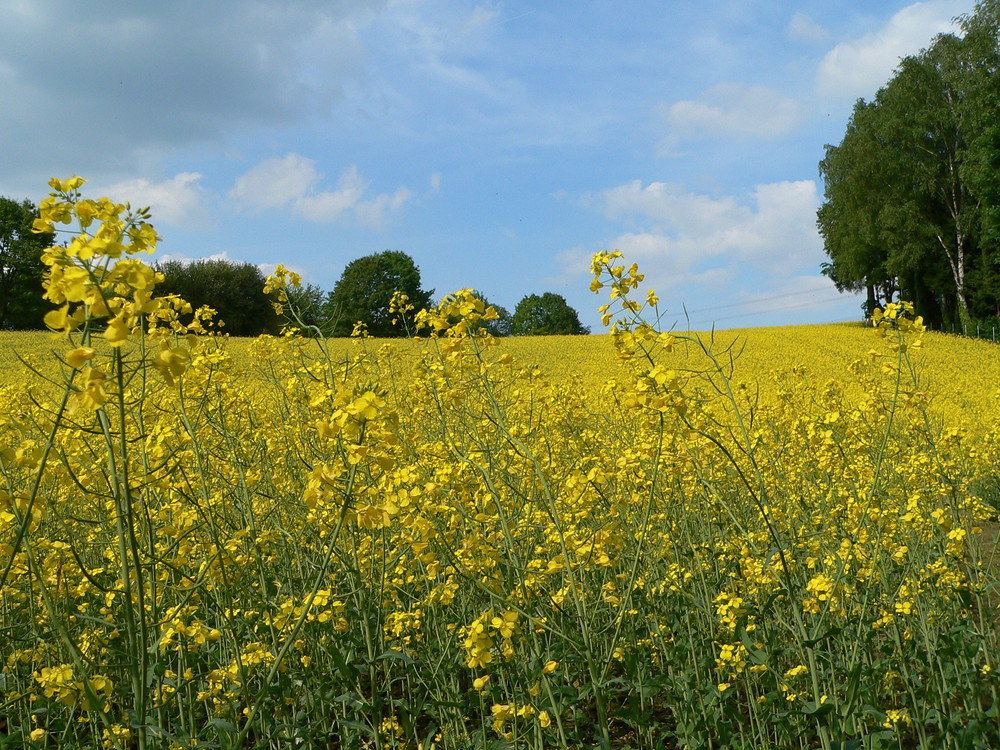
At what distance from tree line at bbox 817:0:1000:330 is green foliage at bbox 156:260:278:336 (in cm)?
2598

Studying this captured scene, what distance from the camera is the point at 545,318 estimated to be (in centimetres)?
5966

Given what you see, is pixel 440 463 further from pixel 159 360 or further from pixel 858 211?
pixel 858 211

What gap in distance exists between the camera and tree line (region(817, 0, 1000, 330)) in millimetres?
25656

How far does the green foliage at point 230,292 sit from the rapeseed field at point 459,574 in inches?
1365

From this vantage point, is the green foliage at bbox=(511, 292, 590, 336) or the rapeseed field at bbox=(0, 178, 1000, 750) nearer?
the rapeseed field at bbox=(0, 178, 1000, 750)

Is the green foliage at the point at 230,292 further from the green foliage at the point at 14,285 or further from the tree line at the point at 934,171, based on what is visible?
the tree line at the point at 934,171

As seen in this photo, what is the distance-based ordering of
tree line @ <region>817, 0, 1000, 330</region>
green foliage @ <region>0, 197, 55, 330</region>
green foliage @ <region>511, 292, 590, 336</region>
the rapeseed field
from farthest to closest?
green foliage @ <region>511, 292, 590, 336</region> → green foliage @ <region>0, 197, 55, 330</region> → tree line @ <region>817, 0, 1000, 330</region> → the rapeseed field

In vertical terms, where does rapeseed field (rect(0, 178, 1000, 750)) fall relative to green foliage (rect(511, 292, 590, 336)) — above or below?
below

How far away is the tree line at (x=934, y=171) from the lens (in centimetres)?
2566

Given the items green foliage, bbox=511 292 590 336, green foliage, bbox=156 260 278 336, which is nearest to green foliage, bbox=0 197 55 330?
green foliage, bbox=156 260 278 336

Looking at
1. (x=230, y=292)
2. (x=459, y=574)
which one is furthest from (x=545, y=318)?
(x=459, y=574)

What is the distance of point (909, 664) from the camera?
11.1 feet

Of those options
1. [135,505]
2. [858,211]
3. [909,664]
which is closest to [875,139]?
[858,211]

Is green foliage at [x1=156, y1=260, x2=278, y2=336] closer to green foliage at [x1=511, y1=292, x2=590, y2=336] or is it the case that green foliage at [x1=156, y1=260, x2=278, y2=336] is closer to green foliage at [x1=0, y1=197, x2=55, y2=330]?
green foliage at [x1=0, y1=197, x2=55, y2=330]
